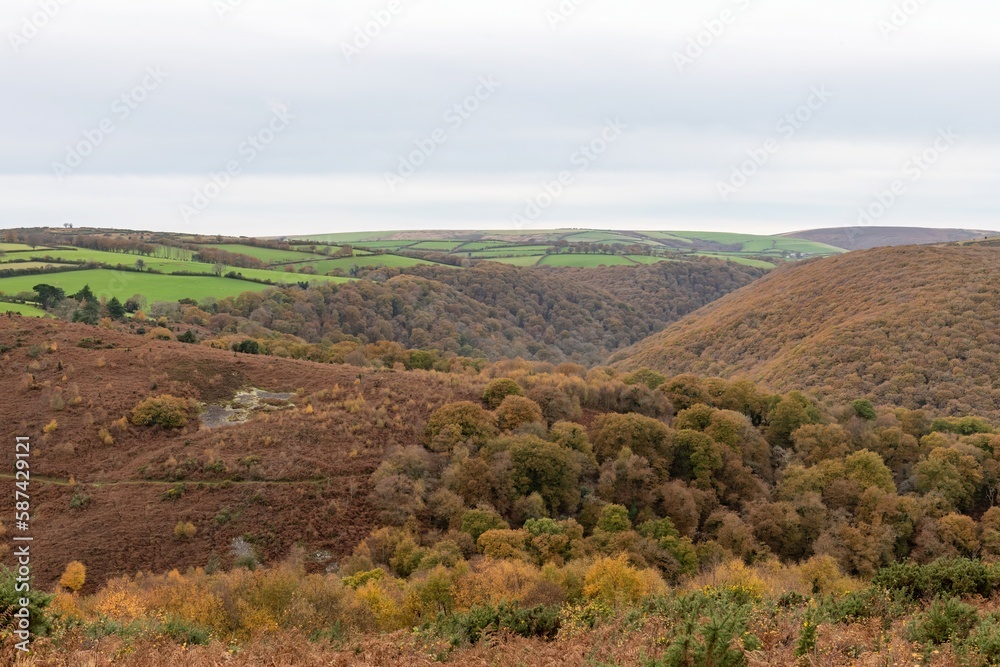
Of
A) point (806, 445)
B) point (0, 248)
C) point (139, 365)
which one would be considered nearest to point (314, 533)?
point (139, 365)

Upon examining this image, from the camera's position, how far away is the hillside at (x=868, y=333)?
73812 mm

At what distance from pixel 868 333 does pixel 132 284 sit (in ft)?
317

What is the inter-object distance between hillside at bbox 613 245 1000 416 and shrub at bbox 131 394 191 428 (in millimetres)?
65049

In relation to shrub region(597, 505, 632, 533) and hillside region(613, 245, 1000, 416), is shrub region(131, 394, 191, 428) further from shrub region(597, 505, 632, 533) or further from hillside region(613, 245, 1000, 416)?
hillside region(613, 245, 1000, 416)

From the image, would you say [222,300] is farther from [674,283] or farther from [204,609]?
[674,283]

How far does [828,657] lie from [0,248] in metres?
124

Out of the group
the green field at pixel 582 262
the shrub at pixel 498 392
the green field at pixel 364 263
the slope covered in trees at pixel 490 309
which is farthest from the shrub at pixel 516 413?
the green field at pixel 582 262

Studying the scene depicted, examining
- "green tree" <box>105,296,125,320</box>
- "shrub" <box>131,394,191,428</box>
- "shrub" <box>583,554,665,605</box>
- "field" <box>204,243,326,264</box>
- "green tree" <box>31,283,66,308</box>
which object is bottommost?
"shrub" <box>583,554,665,605</box>

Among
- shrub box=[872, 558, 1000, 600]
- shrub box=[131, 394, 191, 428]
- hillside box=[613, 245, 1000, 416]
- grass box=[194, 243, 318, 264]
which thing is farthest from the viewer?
grass box=[194, 243, 318, 264]

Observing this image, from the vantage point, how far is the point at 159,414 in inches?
1651

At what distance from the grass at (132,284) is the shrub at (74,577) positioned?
6287cm

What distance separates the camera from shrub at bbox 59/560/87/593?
28.9 meters

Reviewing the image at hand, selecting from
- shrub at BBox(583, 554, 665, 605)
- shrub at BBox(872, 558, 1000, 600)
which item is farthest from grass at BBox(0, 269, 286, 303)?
shrub at BBox(872, 558, 1000, 600)

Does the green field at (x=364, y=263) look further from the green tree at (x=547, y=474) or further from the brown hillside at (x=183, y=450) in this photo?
the green tree at (x=547, y=474)
